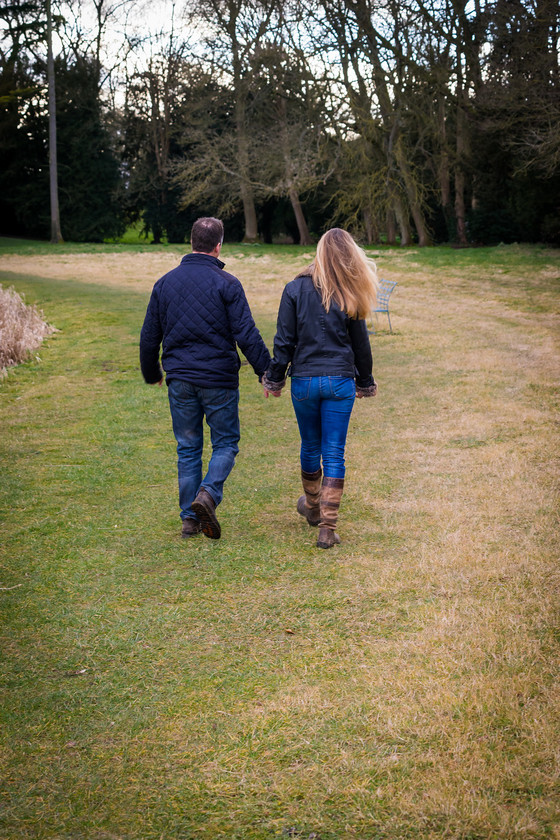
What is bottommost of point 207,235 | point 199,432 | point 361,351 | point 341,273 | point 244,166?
point 199,432

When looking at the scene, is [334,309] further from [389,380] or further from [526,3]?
[526,3]

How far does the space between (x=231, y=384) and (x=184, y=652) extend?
6.42ft

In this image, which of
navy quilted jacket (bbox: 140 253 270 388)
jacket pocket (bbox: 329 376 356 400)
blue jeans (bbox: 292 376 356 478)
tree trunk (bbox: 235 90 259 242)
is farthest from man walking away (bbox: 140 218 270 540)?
tree trunk (bbox: 235 90 259 242)

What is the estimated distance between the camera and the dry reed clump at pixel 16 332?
12.5 metres

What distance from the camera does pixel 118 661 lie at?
3.80 meters

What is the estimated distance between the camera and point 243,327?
5094mm

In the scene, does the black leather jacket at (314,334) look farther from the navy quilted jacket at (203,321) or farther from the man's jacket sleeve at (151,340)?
the man's jacket sleeve at (151,340)

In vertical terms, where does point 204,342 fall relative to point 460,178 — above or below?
below

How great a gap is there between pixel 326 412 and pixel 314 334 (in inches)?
20.5

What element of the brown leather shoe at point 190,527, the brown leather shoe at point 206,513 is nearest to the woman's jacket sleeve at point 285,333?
the brown leather shoe at point 206,513

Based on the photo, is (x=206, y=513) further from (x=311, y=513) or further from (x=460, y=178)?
(x=460, y=178)

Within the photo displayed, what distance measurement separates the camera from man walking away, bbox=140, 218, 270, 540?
5.08m

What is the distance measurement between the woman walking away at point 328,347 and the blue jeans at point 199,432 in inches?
14.4

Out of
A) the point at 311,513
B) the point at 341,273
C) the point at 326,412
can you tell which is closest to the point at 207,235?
the point at 341,273
